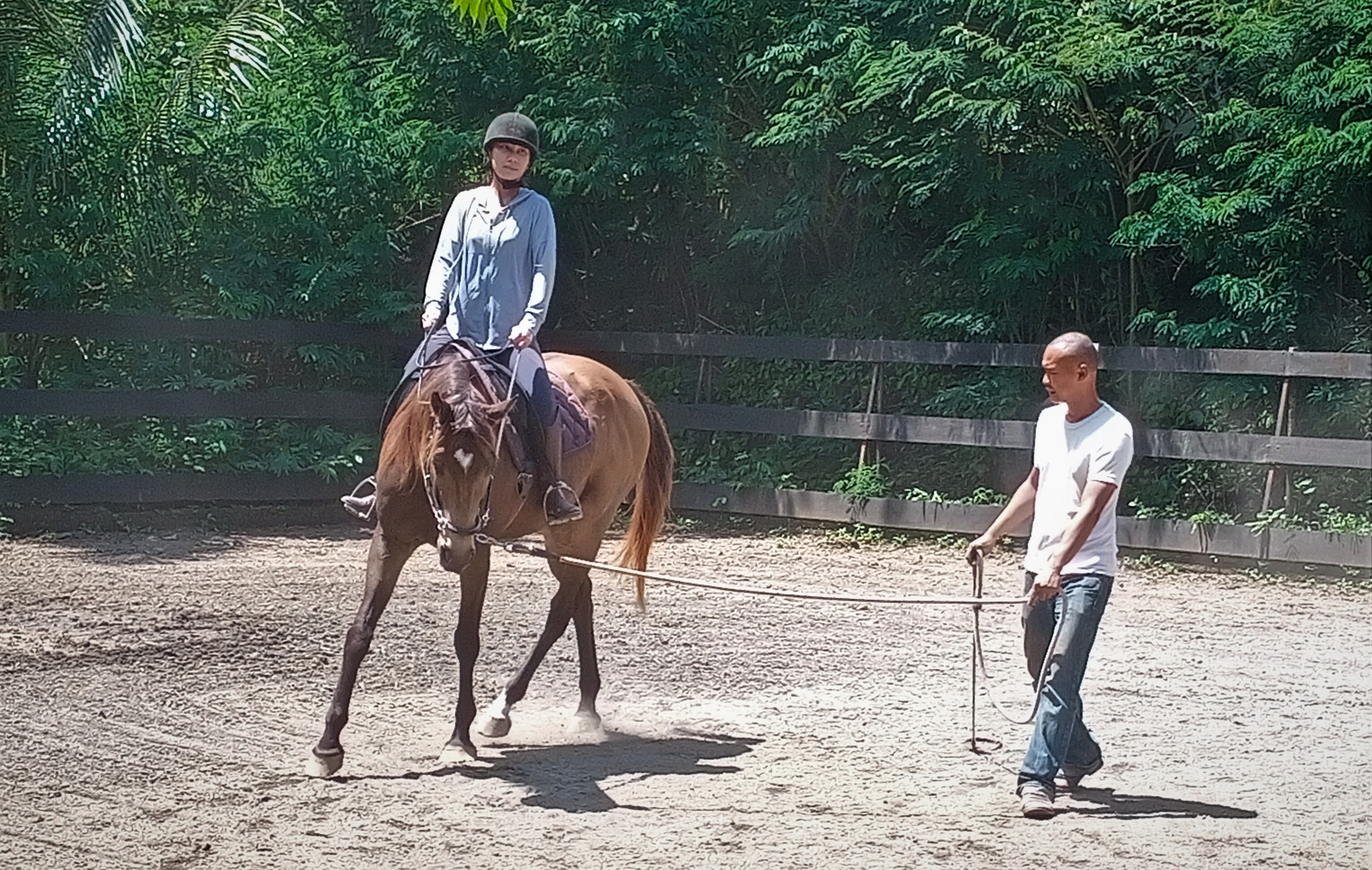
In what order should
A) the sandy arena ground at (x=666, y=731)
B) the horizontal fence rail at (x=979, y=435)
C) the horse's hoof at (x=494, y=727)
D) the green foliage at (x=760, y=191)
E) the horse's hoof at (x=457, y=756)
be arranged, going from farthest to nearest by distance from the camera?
the green foliage at (x=760, y=191) < the horizontal fence rail at (x=979, y=435) < the horse's hoof at (x=494, y=727) < the horse's hoof at (x=457, y=756) < the sandy arena ground at (x=666, y=731)

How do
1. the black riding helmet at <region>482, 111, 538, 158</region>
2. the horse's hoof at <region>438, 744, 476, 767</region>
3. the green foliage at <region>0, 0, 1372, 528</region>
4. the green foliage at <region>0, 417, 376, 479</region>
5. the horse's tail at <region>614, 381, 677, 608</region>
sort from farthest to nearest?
the green foliage at <region>0, 417, 376, 479</region>, the green foliage at <region>0, 0, 1372, 528</region>, the horse's tail at <region>614, 381, 677, 608</region>, the black riding helmet at <region>482, 111, 538, 158</region>, the horse's hoof at <region>438, 744, 476, 767</region>

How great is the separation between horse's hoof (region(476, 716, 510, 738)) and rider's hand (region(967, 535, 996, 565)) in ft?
6.54

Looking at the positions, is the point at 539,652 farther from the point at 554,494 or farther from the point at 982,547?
the point at 982,547

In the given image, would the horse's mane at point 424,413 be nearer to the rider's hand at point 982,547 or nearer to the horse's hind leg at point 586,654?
the horse's hind leg at point 586,654

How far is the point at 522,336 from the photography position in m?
5.89

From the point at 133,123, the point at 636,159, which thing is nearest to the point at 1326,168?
the point at 636,159

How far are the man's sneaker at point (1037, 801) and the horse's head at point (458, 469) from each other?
206 centimetres

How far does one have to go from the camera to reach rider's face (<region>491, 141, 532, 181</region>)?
19.8 ft

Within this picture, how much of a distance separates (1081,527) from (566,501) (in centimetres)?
206

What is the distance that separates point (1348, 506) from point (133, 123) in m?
9.39

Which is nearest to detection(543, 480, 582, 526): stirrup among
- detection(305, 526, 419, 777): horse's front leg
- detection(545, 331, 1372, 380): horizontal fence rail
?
detection(305, 526, 419, 777): horse's front leg

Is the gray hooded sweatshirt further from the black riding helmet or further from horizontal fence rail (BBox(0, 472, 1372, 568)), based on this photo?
horizontal fence rail (BBox(0, 472, 1372, 568))

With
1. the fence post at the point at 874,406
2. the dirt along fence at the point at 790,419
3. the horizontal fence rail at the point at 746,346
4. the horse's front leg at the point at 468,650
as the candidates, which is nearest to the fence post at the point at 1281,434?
the dirt along fence at the point at 790,419

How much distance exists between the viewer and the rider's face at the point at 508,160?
6.04 meters
